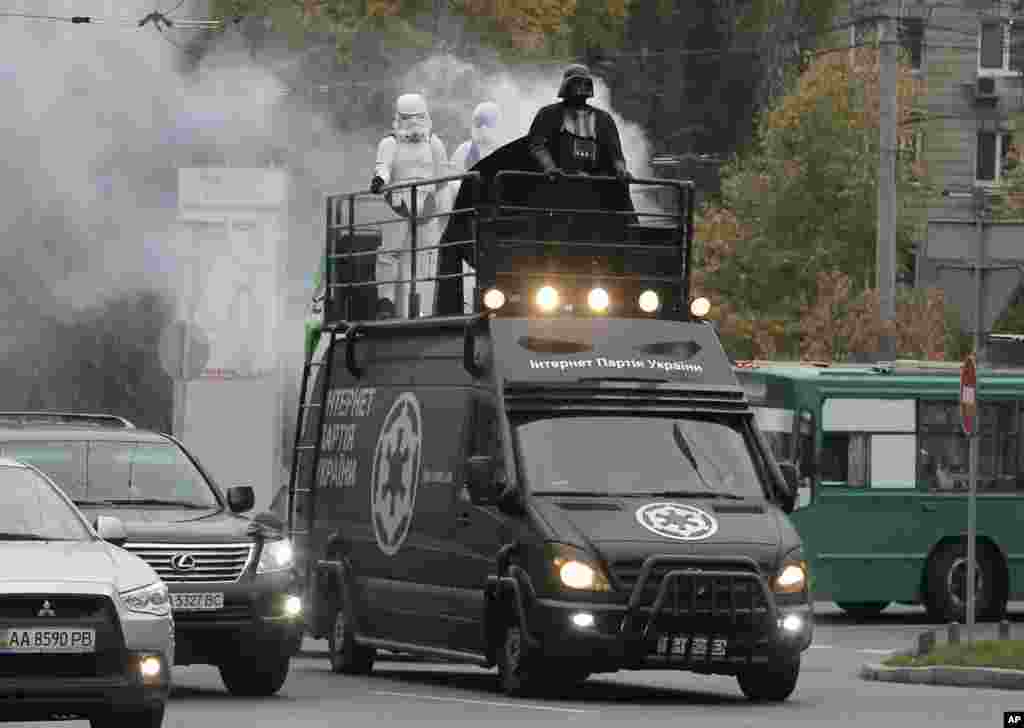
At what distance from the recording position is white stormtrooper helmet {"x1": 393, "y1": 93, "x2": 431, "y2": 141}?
88.3ft

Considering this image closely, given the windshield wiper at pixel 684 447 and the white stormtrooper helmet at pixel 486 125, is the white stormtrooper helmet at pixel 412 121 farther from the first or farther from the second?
the windshield wiper at pixel 684 447

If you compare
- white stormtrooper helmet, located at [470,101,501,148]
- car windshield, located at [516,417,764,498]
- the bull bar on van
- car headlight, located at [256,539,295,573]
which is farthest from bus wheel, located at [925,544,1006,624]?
car headlight, located at [256,539,295,573]

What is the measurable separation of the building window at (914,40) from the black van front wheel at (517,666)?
5672 centimetres

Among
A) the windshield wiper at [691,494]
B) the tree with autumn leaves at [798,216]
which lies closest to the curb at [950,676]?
the windshield wiper at [691,494]

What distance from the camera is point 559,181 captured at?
2259 centimetres

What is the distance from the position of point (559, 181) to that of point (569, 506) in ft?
9.42

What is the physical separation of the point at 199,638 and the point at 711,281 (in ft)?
136

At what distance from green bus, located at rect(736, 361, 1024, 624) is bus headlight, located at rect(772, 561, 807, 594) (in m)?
12.1

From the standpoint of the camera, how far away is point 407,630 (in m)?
22.4

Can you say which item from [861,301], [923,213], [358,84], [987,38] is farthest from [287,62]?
[987,38]

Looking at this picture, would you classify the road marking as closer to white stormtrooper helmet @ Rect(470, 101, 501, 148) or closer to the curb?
the curb

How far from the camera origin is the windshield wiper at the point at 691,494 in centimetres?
2092

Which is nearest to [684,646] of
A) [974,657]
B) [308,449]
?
[974,657]

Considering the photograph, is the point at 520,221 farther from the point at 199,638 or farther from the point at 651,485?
the point at 199,638
